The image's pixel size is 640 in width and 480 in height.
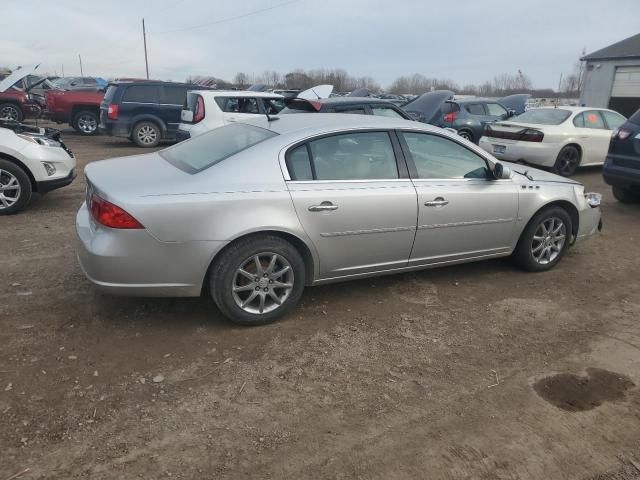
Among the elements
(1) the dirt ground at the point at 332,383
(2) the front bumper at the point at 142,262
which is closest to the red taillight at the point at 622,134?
(1) the dirt ground at the point at 332,383

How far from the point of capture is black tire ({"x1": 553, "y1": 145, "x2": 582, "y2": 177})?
9.62 meters

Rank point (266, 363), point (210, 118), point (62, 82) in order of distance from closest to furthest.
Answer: point (266, 363), point (210, 118), point (62, 82)

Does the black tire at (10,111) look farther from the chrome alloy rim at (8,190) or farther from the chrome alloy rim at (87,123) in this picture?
the chrome alloy rim at (8,190)

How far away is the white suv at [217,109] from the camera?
10328 millimetres

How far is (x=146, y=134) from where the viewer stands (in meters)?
13.5

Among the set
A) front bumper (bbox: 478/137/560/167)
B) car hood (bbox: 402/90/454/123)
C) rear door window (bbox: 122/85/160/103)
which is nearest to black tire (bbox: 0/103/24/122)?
rear door window (bbox: 122/85/160/103)

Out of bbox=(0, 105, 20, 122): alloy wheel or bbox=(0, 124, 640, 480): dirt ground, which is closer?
bbox=(0, 124, 640, 480): dirt ground

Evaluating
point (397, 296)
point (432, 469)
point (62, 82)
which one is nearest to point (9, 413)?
point (432, 469)

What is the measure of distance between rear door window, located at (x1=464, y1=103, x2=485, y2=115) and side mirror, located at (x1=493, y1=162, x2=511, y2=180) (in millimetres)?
9013

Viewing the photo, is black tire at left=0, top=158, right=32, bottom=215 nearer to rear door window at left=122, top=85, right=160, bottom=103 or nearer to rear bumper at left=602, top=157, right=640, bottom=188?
rear door window at left=122, top=85, right=160, bottom=103

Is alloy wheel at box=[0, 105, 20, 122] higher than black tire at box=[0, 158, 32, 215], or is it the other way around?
alloy wheel at box=[0, 105, 20, 122]

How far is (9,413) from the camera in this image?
8.88 feet

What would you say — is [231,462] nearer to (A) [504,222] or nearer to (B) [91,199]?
(B) [91,199]

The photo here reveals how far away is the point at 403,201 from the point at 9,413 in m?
2.89
